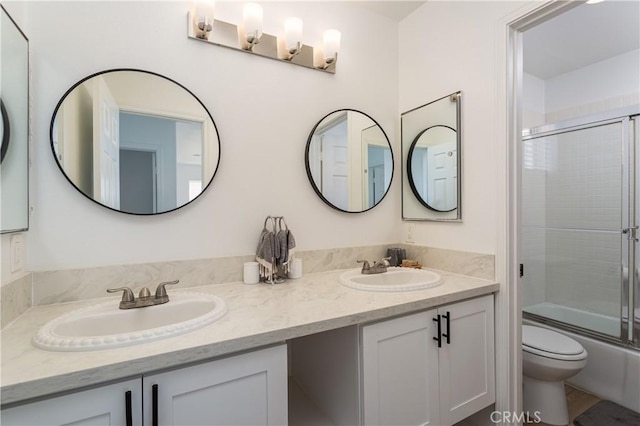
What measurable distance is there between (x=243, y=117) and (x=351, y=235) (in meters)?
0.93

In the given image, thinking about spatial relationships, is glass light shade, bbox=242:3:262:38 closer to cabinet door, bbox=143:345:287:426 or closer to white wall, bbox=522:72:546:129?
cabinet door, bbox=143:345:287:426

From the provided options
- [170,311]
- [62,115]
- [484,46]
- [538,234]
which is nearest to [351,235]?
[170,311]

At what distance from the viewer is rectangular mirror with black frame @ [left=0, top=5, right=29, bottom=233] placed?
975 millimetres

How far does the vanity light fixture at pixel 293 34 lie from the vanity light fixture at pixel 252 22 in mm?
160

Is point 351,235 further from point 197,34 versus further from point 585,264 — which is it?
point 585,264

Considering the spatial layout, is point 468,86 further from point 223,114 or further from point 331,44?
point 223,114

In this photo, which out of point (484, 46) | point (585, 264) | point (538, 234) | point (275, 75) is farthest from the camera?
point (538, 234)

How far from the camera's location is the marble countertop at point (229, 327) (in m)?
0.70

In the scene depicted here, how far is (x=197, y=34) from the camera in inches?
56.4

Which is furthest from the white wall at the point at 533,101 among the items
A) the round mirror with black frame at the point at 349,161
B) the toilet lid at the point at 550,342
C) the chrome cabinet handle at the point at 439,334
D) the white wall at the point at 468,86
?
the chrome cabinet handle at the point at 439,334

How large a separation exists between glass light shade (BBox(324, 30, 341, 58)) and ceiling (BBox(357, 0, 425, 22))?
38 centimetres

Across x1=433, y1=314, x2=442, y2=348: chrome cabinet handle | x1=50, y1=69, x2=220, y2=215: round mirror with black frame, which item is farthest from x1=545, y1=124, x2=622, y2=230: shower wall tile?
x1=50, y1=69, x2=220, y2=215: round mirror with black frame

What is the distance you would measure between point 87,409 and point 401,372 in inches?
40.3

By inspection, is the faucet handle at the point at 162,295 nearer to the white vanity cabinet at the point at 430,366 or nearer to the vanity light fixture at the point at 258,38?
the white vanity cabinet at the point at 430,366
